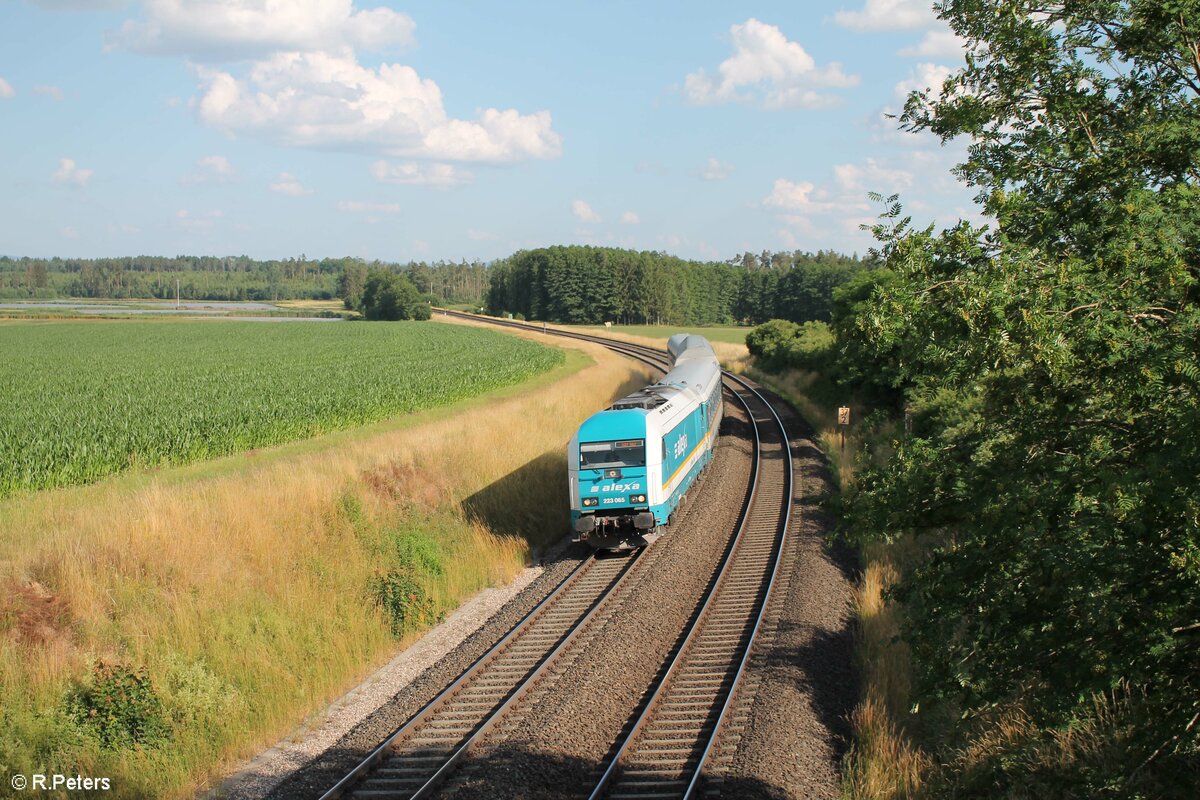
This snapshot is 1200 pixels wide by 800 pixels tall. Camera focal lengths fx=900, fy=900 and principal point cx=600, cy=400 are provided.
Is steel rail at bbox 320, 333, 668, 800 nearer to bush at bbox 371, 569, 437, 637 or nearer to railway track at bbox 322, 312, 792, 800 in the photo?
railway track at bbox 322, 312, 792, 800

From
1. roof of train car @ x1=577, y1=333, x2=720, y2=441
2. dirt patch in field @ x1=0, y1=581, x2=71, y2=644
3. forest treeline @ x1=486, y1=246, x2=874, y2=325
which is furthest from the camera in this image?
forest treeline @ x1=486, y1=246, x2=874, y2=325

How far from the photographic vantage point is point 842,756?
1067 centimetres

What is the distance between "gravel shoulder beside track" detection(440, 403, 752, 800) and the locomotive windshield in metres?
2.23

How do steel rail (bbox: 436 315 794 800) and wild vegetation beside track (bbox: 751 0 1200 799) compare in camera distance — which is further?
steel rail (bbox: 436 315 794 800)

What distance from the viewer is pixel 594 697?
483 inches

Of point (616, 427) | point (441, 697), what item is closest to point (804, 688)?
point (441, 697)

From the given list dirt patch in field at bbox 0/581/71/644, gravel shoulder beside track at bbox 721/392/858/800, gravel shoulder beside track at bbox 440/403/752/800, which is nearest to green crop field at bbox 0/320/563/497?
dirt patch in field at bbox 0/581/71/644

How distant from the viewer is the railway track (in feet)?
33.3

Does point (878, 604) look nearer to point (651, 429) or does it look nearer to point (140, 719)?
point (651, 429)

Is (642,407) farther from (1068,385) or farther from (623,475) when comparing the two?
(1068,385)

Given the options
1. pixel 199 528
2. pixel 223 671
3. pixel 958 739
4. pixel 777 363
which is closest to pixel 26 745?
pixel 223 671

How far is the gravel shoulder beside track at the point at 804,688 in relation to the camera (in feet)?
32.8

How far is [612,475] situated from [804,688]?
7.17 metres

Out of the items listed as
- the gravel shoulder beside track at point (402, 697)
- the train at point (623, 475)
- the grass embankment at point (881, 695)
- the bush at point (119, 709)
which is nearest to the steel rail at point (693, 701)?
the grass embankment at point (881, 695)
